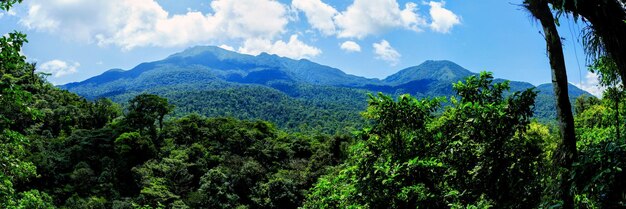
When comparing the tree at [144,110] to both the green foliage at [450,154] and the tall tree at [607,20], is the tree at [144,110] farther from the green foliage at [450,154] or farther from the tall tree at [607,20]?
the tall tree at [607,20]

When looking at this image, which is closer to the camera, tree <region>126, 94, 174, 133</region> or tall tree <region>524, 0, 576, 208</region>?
tall tree <region>524, 0, 576, 208</region>

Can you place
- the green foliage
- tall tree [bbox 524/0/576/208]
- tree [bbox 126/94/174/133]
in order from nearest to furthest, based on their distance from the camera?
tall tree [bbox 524/0/576/208], the green foliage, tree [bbox 126/94/174/133]

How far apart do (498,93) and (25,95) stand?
6148 mm

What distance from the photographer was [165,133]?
148ft

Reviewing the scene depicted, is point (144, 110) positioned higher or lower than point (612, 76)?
lower

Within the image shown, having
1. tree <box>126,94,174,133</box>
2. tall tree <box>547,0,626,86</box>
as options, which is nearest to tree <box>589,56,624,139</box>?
tall tree <box>547,0,626,86</box>

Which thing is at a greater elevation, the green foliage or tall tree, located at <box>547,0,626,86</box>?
tall tree, located at <box>547,0,626,86</box>

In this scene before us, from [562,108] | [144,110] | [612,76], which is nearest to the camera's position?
[562,108]

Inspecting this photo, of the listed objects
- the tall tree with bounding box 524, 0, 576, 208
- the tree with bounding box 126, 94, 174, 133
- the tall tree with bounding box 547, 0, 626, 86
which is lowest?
the tree with bounding box 126, 94, 174, 133

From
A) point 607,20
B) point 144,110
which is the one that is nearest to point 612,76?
point 607,20

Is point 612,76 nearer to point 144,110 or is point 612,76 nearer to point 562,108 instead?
point 562,108

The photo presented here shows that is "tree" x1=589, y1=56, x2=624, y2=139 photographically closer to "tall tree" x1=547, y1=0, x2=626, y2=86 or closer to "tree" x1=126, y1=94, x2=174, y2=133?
"tall tree" x1=547, y1=0, x2=626, y2=86

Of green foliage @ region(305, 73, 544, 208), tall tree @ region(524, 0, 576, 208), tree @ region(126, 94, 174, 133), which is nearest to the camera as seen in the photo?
tall tree @ region(524, 0, 576, 208)

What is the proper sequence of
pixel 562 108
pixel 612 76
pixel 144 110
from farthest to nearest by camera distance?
1. pixel 144 110
2. pixel 612 76
3. pixel 562 108
